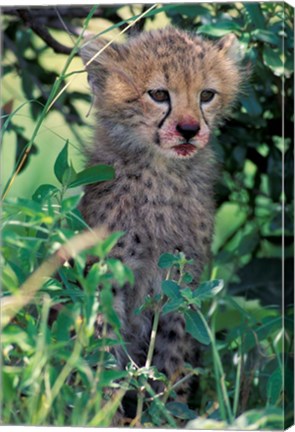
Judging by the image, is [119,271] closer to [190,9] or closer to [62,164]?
[62,164]

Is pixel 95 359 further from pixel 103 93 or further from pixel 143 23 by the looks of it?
pixel 143 23

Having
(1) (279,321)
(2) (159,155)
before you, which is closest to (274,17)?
(2) (159,155)

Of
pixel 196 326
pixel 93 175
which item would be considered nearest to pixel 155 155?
pixel 93 175

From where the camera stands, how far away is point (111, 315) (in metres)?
2.85

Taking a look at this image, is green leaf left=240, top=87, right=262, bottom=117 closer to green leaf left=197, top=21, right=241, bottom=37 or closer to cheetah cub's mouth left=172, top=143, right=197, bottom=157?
green leaf left=197, top=21, right=241, bottom=37

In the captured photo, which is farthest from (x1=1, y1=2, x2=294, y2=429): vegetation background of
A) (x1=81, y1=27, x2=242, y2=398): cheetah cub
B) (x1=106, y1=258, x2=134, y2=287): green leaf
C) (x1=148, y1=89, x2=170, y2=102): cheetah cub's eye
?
(x1=148, y1=89, x2=170, y2=102): cheetah cub's eye

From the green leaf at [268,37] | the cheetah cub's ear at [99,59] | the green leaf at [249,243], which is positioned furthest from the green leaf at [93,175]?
the green leaf at [249,243]

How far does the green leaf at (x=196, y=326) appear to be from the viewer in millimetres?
3103

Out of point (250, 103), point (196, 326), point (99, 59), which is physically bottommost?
point (196, 326)

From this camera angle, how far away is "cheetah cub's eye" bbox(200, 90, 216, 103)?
3.53 meters

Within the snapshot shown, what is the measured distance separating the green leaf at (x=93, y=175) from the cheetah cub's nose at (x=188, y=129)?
0.82 feet

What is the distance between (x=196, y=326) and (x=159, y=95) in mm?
737

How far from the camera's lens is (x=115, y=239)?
279 centimetres

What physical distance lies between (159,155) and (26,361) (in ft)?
3.20
